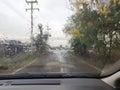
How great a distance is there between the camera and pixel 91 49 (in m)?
36.6

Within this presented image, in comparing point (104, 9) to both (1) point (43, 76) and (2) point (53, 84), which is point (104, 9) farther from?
(2) point (53, 84)

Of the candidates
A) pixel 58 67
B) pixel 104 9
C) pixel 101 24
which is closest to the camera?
pixel 58 67

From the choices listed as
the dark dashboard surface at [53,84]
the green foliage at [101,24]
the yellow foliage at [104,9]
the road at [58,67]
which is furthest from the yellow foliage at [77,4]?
the dark dashboard surface at [53,84]

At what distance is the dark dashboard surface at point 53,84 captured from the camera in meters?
5.26

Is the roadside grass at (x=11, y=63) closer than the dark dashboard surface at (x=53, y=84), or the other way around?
the dark dashboard surface at (x=53, y=84)

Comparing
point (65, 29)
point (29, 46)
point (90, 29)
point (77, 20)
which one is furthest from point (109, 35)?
A: point (29, 46)

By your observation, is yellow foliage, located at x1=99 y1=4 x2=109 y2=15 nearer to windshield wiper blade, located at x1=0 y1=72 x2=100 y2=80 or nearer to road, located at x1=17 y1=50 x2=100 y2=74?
road, located at x1=17 y1=50 x2=100 y2=74

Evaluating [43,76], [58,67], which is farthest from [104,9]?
[43,76]

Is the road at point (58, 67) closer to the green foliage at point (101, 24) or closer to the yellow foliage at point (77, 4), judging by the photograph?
the green foliage at point (101, 24)

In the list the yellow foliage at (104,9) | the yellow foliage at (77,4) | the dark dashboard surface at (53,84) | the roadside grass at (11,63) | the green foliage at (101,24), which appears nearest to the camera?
the dark dashboard surface at (53,84)

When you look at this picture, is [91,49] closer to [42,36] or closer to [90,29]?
[90,29]

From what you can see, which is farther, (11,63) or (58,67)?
(11,63)

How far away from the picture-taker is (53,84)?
5.36 meters

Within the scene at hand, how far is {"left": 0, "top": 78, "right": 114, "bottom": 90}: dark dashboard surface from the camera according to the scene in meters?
5.26
